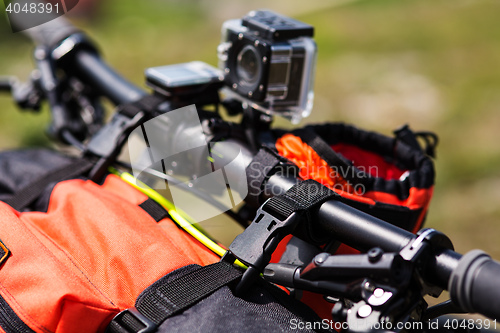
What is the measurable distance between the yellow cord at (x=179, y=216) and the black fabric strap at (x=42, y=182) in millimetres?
81

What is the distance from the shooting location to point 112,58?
474cm

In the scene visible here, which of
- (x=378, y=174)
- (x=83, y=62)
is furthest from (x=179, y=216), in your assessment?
(x=83, y=62)

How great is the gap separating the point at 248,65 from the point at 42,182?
1.93 ft

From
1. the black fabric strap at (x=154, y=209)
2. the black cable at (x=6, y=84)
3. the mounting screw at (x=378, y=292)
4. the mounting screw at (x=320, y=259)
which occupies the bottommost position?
the black cable at (x=6, y=84)

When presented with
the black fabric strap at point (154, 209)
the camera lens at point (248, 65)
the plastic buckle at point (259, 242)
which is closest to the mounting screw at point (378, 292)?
the plastic buckle at point (259, 242)

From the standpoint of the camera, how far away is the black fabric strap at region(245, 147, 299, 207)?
1045 millimetres

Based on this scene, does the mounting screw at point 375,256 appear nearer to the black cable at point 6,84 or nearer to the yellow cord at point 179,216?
the yellow cord at point 179,216

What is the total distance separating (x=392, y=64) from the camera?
4070mm

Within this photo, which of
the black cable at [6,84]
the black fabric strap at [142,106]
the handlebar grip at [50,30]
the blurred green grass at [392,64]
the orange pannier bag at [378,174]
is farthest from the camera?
the blurred green grass at [392,64]

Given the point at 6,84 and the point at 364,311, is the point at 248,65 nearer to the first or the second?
the point at 364,311

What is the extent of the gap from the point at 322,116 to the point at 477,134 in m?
0.99

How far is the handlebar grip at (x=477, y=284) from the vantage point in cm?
68

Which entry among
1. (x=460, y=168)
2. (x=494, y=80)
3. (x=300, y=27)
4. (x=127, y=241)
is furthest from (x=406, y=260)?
(x=494, y=80)

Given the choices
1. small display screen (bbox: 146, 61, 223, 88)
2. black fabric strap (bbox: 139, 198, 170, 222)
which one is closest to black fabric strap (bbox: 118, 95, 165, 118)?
small display screen (bbox: 146, 61, 223, 88)
